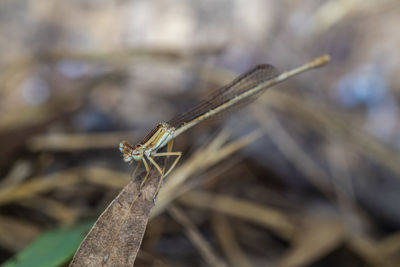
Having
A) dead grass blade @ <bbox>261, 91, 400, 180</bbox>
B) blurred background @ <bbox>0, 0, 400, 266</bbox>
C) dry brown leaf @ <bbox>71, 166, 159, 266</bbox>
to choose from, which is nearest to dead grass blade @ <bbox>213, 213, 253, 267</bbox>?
blurred background @ <bbox>0, 0, 400, 266</bbox>

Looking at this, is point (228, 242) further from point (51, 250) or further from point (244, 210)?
point (51, 250)

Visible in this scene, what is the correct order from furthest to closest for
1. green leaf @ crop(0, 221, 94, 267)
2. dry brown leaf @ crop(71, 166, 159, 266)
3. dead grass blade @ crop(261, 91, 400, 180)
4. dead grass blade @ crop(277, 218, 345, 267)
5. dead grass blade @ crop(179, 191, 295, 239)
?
1. dead grass blade @ crop(261, 91, 400, 180)
2. dead grass blade @ crop(179, 191, 295, 239)
3. dead grass blade @ crop(277, 218, 345, 267)
4. green leaf @ crop(0, 221, 94, 267)
5. dry brown leaf @ crop(71, 166, 159, 266)

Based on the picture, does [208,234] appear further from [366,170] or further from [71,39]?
[71,39]

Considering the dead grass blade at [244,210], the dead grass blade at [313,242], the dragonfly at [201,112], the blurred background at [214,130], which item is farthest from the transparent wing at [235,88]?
the dead grass blade at [313,242]

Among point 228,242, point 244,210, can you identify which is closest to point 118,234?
point 228,242

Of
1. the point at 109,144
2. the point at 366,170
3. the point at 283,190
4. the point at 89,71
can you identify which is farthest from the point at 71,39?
the point at 366,170

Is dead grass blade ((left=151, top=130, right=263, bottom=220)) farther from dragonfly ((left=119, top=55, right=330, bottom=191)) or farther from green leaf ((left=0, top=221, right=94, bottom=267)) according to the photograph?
green leaf ((left=0, top=221, right=94, bottom=267))

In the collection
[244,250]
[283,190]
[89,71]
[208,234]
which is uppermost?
[89,71]
